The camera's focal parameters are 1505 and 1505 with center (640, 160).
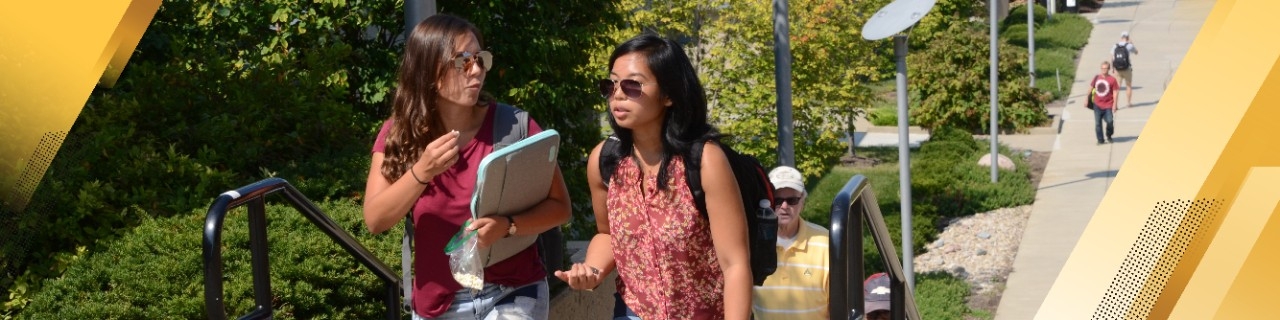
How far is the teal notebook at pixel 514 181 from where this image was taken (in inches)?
142

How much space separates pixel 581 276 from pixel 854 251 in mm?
662

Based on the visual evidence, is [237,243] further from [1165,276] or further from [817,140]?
[817,140]

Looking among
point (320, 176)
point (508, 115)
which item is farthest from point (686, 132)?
point (320, 176)

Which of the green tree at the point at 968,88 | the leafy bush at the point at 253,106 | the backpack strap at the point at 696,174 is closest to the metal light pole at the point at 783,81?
the leafy bush at the point at 253,106

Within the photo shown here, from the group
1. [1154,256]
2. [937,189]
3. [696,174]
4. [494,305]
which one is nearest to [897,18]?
[1154,256]

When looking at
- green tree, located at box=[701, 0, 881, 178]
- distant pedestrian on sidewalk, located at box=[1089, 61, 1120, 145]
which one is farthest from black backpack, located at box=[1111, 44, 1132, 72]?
green tree, located at box=[701, 0, 881, 178]

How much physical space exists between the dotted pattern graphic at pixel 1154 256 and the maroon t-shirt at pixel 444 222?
5623 millimetres

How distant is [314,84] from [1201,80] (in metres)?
6.40

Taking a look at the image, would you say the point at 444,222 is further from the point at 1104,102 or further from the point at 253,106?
the point at 1104,102

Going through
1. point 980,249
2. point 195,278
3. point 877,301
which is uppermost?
point 195,278

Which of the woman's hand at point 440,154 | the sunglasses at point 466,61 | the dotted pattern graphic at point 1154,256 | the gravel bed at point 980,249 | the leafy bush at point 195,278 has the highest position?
the sunglasses at point 466,61

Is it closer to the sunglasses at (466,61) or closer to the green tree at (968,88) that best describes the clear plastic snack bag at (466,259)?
the sunglasses at (466,61)

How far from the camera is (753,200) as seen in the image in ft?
11.5

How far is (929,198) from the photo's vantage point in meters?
16.3
